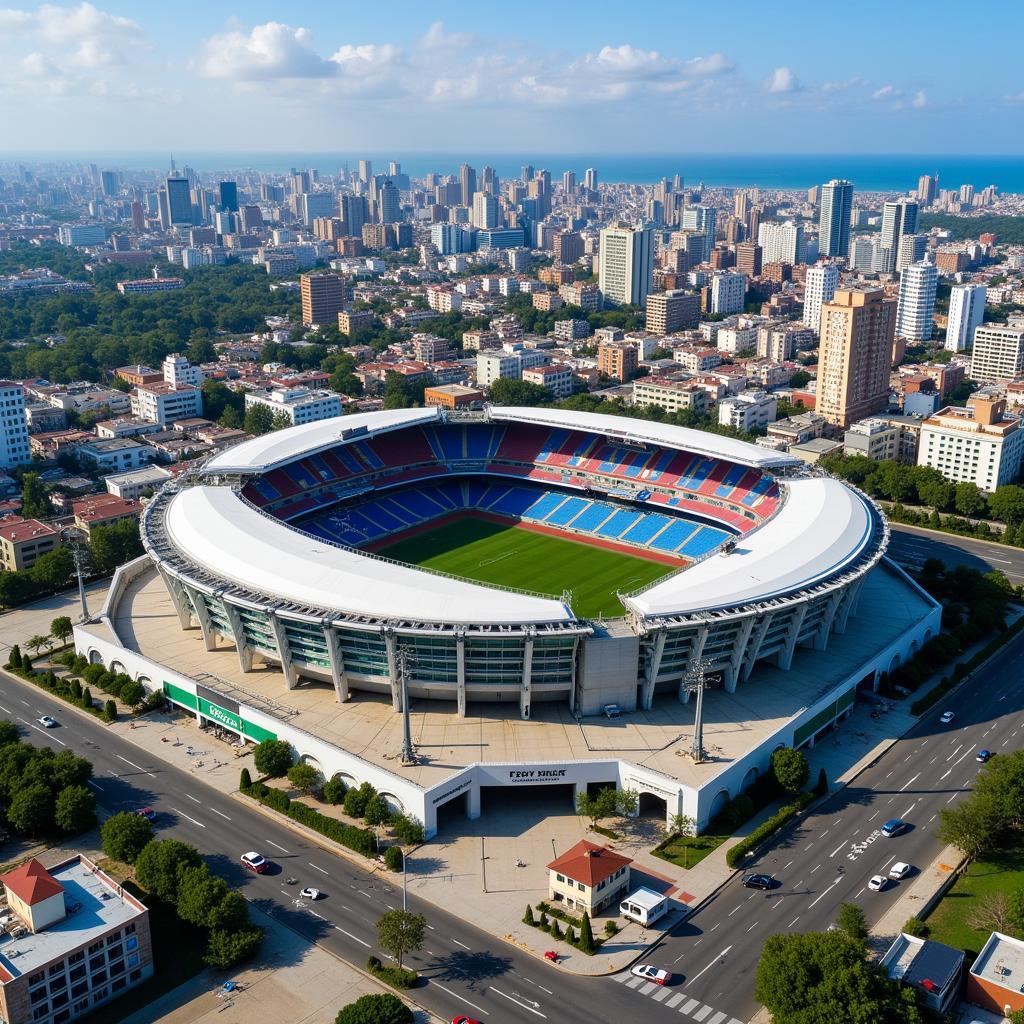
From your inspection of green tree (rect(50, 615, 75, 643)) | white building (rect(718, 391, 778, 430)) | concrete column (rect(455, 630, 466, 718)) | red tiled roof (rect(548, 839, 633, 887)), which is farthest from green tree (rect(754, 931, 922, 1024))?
white building (rect(718, 391, 778, 430))

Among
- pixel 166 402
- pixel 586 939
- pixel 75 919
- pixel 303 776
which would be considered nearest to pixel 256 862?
pixel 303 776

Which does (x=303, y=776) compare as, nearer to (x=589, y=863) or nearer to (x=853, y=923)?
(x=589, y=863)

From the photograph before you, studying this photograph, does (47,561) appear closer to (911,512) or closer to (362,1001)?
(362,1001)

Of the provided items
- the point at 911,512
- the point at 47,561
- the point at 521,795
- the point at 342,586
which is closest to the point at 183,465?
the point at 47,561

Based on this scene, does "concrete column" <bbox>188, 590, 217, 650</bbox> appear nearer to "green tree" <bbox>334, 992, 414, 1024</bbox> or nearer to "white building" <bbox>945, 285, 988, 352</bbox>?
"green tree" <bbox>334, 992, 414, 1024</bbox>

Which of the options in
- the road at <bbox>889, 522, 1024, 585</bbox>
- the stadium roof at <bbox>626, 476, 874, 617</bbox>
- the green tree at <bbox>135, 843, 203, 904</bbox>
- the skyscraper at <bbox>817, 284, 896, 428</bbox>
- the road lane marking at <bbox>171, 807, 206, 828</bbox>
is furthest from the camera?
the skyscraper at <bbox>817, 284, 896, 428</bbox>

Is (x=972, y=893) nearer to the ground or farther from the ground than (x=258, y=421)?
nearer to the ground
